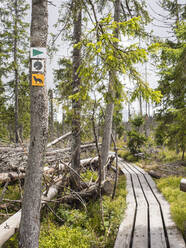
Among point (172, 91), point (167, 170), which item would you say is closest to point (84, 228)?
point (167, 170)

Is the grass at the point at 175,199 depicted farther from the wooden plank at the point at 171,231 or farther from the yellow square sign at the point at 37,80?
the yellow square sign at the point at 37,80

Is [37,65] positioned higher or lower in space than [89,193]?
higher

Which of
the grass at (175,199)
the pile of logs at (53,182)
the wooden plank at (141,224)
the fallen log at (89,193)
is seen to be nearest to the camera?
the wooden plank at (141,224)

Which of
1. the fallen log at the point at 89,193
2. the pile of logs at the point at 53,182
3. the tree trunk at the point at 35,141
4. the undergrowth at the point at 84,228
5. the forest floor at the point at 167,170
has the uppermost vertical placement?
the tree trunk at the point at 35,141

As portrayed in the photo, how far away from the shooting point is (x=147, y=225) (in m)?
4.09

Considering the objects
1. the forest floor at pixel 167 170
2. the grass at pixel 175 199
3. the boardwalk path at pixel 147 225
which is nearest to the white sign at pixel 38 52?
the boardwalk path at pixel 147 225

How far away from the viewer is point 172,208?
4.80 m

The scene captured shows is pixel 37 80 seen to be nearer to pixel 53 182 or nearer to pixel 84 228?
pixel 53 182

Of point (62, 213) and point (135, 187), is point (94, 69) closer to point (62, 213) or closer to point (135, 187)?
point (62, 213)

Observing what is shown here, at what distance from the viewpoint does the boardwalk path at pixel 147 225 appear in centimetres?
343

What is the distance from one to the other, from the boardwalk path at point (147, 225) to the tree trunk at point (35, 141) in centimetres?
188

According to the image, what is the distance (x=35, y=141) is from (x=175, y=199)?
529 centimetres

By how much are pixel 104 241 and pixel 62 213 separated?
1483 millimetres

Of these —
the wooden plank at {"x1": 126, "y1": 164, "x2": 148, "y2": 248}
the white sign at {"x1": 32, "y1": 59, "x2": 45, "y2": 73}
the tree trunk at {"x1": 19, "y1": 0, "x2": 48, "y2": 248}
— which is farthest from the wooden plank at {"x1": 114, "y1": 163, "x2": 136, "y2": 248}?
the white sign at {"x1": 32, "y1": 59, "x2": 45, "y2": 73}
